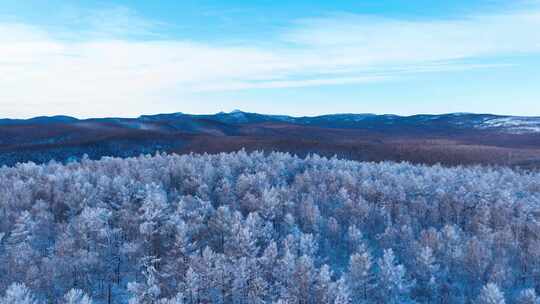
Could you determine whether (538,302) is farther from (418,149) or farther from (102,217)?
(418,149)

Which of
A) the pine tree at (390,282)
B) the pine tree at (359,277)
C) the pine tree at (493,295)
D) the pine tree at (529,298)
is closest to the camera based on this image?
the pine tree at (493,295)

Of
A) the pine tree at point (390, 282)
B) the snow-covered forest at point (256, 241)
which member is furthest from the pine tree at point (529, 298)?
the pine tree at point (390, 282)

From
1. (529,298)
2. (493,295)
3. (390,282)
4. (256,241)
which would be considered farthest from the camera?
(256,241)

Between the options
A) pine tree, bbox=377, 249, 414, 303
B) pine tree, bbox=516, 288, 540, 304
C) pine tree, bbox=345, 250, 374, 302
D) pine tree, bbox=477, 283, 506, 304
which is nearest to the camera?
pine tree, bbox=477, 283, 506, 304

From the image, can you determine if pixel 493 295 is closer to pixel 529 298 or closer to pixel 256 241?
pixel 529 298

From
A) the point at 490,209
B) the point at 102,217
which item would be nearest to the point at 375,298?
the point at 102,217

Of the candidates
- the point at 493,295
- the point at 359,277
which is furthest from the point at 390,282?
the point at 493,295

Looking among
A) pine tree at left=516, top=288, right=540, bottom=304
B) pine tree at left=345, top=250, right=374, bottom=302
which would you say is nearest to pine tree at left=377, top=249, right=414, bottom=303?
pine tree at left=345, top=250, right=374, bottom=302

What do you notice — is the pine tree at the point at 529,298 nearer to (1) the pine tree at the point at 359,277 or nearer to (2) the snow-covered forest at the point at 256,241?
(2) the snow-covered forest at the point at 256,241

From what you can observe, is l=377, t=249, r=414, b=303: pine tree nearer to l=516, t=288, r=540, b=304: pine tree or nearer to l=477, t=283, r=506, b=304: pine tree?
l=477, t=283, r=506, b=304: pine tree
